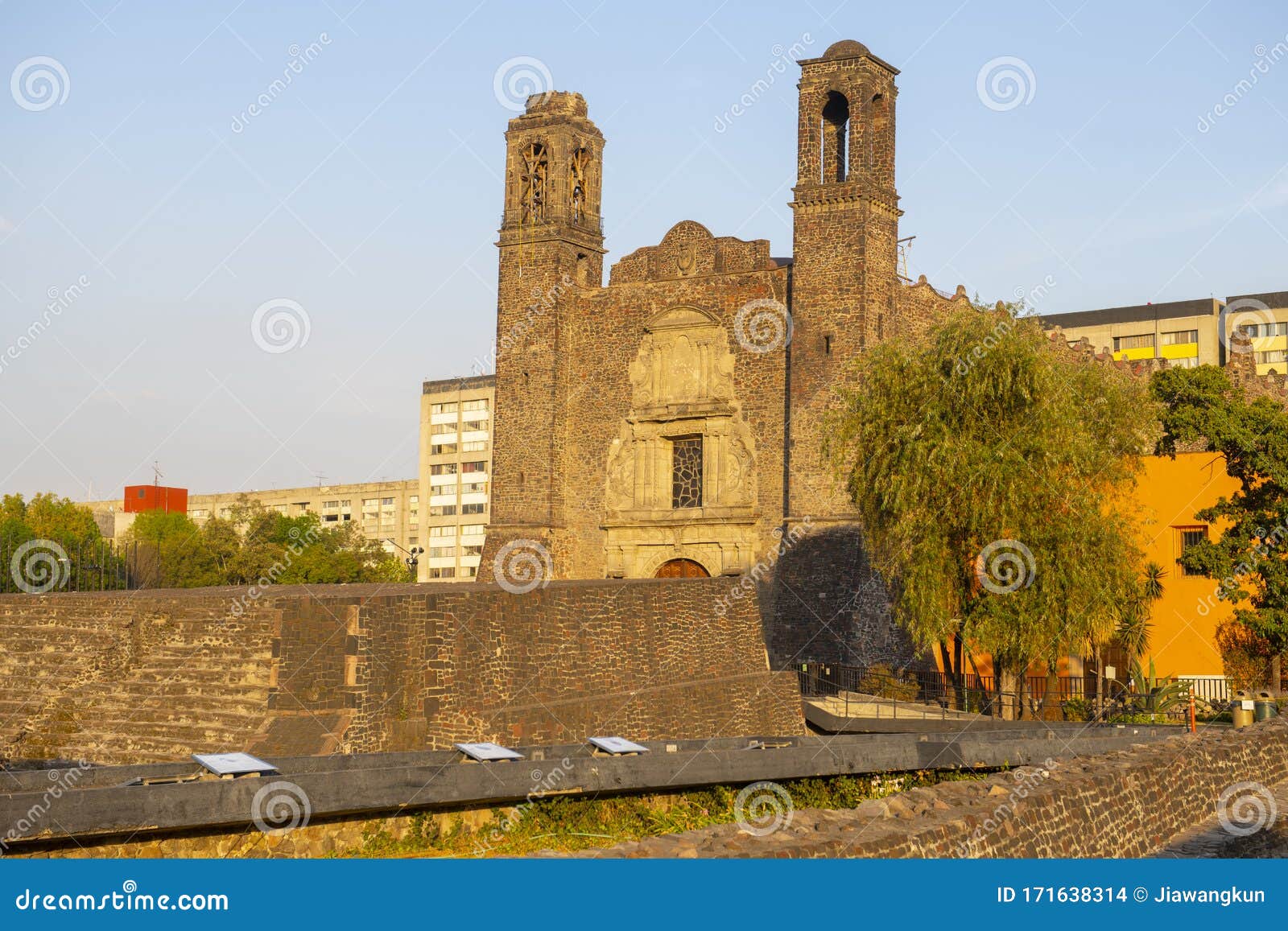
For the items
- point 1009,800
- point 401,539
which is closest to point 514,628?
point 1009,800

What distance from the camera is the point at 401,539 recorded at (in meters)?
107

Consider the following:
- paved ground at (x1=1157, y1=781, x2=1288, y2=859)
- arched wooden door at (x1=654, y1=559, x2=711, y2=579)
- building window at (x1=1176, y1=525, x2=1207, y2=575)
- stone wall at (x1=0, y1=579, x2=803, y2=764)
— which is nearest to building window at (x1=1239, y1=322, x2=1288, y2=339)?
building window at (x1=1176, y1=525, x2=1207, y2=575)

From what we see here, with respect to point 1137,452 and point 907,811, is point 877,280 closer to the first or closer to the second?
point 1137,452

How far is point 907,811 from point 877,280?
2314 cm

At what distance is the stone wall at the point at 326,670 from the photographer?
18234 mm

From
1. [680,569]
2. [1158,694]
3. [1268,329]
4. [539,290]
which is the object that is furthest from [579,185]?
[1268,329]

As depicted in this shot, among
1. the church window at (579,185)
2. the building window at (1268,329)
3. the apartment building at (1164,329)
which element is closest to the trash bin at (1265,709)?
the church window at (579,185)

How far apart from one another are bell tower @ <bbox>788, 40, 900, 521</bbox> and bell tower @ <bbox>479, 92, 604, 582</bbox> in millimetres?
5771

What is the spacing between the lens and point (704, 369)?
34938mm

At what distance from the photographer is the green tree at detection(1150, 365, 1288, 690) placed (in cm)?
2952

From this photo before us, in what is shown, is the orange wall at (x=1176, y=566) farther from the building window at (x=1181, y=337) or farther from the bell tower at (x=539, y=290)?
the building window at (x=1181, y=337)

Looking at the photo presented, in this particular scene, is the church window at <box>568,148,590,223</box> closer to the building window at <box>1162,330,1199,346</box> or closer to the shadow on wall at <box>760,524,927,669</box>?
the shadow on wall at <box>760,524,927,669</box>

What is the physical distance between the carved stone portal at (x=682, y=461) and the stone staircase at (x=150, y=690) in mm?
16251

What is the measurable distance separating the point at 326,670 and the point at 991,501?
11.8m
